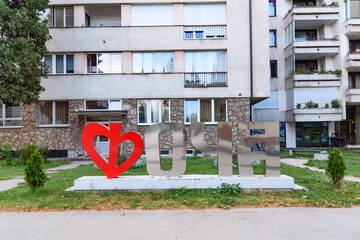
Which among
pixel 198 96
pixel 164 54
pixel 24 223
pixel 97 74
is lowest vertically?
pixel 24 223

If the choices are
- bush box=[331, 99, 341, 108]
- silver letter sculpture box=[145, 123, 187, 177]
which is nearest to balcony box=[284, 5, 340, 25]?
bush box=[331, 99, 341, 108]

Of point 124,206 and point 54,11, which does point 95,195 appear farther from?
point 54,11

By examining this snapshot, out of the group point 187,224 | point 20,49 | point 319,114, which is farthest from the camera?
point 319,114

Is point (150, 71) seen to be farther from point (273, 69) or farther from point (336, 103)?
point (336, 103)

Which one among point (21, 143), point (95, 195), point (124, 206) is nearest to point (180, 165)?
point (124, 206)

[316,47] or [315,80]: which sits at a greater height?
[316,47]

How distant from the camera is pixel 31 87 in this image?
1366 cm

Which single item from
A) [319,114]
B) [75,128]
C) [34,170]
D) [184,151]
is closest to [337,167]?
[184,151]

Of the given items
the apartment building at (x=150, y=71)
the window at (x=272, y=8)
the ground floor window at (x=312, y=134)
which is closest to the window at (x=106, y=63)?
the apartment building at (x=150, y=71)

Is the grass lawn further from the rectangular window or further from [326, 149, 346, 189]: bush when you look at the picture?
the rectangular window

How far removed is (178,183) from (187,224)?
184 cm

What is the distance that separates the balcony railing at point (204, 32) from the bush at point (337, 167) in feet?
39.0

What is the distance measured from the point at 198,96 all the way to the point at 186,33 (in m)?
4.26

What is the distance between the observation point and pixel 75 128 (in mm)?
15766
